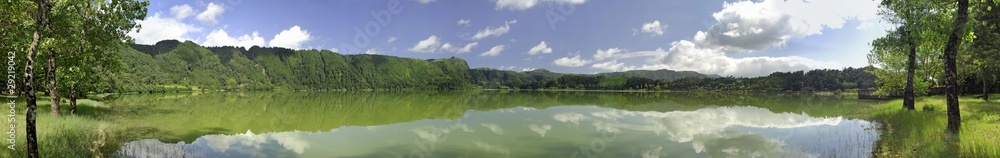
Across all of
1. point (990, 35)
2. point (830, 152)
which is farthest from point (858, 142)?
point (990, 35)

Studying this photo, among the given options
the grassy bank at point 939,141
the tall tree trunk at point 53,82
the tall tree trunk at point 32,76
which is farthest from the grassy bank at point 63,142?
the grassy bank at point 939,141

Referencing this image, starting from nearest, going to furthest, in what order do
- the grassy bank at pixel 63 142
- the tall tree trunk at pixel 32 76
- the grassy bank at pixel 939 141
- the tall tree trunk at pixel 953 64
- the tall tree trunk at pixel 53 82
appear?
the tall tree trunk at pixel 32 76, the grassy bank at pixel 939 141, the grassy bank at pixel 63 142, the tall tree trunk at pixel 953 64, the tall tree trunk at pixel 53 82

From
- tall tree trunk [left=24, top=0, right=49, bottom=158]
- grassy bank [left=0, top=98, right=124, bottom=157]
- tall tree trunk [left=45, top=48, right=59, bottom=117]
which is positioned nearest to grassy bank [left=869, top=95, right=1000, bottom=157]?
tall tree trunk [left=24, top=0, right=49, bottom=158]

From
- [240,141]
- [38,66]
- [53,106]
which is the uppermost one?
[38,66]

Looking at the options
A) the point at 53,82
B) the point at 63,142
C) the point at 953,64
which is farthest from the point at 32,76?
the point at 953,64

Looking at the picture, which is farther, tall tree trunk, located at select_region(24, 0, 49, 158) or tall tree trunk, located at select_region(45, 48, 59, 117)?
tall tree trunk, located at select_region(45, 48, 59, 117)

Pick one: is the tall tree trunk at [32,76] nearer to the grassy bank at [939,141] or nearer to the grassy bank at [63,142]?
the grassy bank at [63,142]

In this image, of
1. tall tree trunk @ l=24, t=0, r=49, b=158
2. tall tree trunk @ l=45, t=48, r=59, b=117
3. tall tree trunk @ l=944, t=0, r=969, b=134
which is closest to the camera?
tall tree trunk @ l=24, t=0, r=49, b=158

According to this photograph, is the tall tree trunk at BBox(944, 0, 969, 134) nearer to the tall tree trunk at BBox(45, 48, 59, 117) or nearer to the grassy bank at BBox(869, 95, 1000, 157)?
the grassy bank at BBox(869, 95, 1000, 157)

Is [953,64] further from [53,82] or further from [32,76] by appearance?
[53,82]

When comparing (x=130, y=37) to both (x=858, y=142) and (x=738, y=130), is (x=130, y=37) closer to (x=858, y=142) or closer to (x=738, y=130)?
(x=738, y=130)

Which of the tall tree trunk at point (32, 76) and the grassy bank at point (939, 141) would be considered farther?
the grassy bank at point (939, 141)

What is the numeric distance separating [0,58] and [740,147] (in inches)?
1579

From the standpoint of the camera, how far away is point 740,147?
18.3 meters
